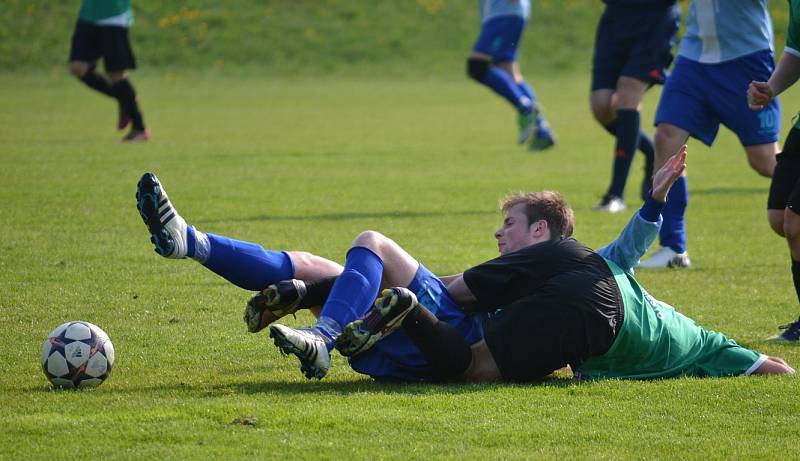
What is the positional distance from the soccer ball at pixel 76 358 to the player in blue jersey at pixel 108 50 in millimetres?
12979

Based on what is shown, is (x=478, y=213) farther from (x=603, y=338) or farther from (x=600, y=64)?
(x=603, y=338)

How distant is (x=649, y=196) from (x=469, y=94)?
2585cm

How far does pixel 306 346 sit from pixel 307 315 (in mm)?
2640

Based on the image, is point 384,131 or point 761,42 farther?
point 384,131

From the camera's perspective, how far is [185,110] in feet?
82.6

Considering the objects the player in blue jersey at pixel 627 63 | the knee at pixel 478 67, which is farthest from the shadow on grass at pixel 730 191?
the knee at pixel 478 67

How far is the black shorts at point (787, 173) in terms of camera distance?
6.61 m

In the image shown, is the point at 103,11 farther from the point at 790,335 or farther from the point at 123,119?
the point at 790,335

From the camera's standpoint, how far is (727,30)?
29.4 feet

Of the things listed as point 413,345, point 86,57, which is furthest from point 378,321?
point 86,57

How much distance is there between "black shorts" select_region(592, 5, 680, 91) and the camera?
11719 millimetres

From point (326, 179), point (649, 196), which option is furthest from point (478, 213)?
point (649, 196)

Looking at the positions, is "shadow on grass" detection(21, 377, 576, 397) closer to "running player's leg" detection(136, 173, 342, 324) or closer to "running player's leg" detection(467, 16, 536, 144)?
"running player's leg" detection(136, 173, 342, 324)

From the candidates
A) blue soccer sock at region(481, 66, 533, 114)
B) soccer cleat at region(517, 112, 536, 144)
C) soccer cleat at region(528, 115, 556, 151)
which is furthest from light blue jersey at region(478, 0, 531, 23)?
soccer cleat at region(528, 115, 556, 151)
